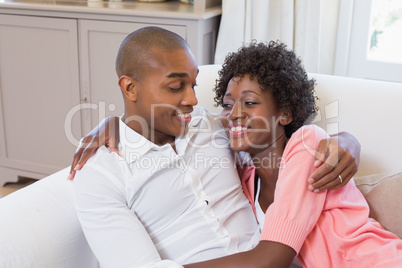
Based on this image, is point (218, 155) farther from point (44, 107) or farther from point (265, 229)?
point (44, 107)

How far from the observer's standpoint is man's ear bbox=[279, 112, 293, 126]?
1.38 metres

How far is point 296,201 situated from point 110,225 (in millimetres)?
429

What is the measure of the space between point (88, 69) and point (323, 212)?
4.82 ft

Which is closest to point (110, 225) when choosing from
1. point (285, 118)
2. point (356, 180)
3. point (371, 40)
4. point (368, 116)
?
point (285, 118)

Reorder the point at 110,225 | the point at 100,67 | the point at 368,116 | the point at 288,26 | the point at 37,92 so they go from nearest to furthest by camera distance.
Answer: the point at 110,225 → the point at 368,116 → the point at 288,26 → the point at 100,67 → the point at 37,92

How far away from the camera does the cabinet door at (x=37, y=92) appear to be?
7.71 feet

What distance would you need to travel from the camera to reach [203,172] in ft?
4.19

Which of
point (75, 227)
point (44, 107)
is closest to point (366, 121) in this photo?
point (75, 227)

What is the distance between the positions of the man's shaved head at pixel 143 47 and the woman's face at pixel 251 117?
22 centimetres

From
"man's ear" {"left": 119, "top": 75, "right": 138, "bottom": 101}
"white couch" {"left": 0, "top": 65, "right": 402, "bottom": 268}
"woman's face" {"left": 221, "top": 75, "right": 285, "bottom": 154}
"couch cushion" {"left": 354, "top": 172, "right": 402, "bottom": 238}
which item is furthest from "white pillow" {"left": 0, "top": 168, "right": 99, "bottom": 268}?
"couch cushion" {"left": 354, "top": 172, "right": 402, "bottom": 238}

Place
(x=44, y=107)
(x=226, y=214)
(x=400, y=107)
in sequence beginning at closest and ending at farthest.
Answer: (x=226, y=214) < (x=400, y=107) < (x=44, y=107)

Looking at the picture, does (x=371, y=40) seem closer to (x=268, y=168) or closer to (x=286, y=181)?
(x=268, y=168)

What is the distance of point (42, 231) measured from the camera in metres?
1.18

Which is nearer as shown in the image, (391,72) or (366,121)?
(366,121)
